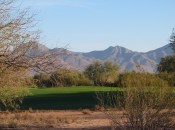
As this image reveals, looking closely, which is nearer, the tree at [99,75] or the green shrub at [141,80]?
the green shrub at [141,80]

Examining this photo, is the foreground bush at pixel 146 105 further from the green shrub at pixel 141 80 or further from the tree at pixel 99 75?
the tree at pixel 99 75

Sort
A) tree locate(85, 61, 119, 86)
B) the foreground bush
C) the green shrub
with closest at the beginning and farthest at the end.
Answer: the foreground bush
the green shrub
tree locate(85, 61, 119, 86)

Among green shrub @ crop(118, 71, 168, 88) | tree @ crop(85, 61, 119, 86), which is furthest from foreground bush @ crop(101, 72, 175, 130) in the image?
tree @ crop(85, 61, 119, 86)

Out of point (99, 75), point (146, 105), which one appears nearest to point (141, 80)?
point (146, 105)

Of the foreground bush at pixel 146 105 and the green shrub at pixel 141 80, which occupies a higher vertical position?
the green shrub at pixel 141 80

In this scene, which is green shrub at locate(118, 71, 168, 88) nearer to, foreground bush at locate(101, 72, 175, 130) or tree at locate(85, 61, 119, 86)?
foreground bush at locate(101, 72, 175, 130)

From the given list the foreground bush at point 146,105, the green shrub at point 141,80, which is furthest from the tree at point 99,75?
the foreground bush at point 146,105

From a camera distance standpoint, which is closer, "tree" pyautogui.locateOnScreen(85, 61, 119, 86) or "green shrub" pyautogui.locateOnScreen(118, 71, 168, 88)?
"green shrub" pyautogui.locateOnScreen(118, 71, 168, 88)

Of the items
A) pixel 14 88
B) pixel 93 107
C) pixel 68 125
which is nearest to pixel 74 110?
pixel 93 107

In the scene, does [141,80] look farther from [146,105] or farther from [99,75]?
[99,75]

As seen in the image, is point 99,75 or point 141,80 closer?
point 141,80

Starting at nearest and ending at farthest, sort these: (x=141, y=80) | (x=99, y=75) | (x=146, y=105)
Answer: (x=146, y=105) → (x=141, y=80) → (x=99, y=75)

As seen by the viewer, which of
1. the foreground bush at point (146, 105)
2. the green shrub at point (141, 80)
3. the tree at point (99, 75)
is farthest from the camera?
the tree at point (99, 75)

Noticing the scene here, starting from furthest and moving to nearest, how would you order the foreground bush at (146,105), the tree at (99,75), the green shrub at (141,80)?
the tree at (99,75)
the green shrub at (141,80)
the foreground bush at (146,105)
